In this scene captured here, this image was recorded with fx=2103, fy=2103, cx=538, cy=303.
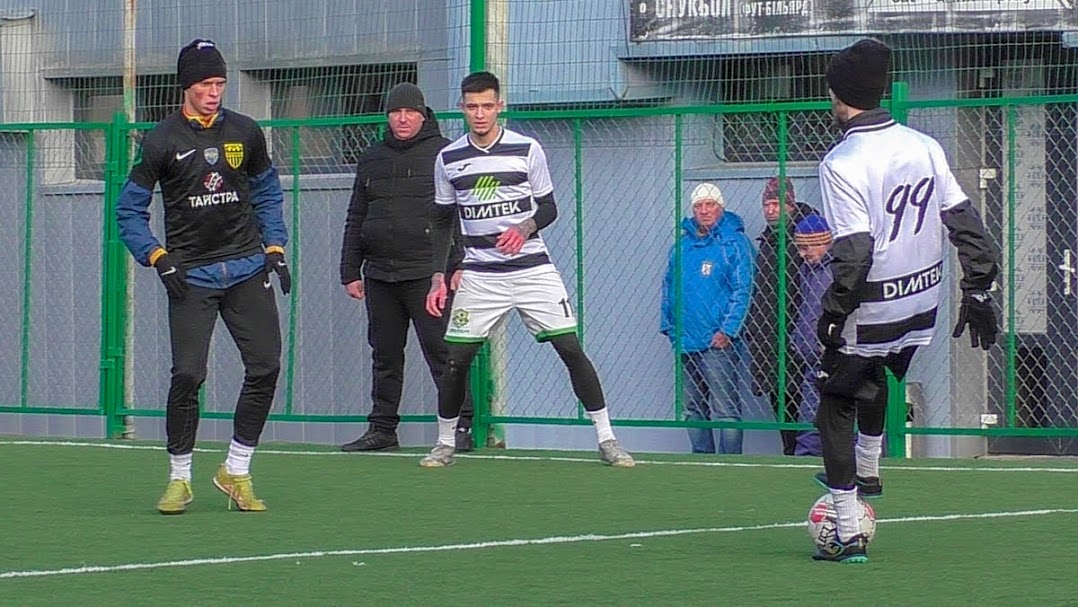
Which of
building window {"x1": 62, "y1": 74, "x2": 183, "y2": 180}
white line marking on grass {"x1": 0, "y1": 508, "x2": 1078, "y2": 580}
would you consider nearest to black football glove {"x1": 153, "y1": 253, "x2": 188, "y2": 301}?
white line marking on grass {"x1": 0, "y1": 508, "x2": 1078, "y2": 580}

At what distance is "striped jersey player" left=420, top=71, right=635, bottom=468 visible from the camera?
1095 cm

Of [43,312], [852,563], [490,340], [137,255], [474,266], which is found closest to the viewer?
[852,563]

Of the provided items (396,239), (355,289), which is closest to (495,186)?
(396,239)

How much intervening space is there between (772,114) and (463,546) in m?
5.45

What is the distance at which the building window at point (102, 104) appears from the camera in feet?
49.5

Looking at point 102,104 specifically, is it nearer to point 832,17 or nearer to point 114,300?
point 114,300

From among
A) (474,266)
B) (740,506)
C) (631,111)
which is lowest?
(740,506)

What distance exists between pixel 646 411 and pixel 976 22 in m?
3.16

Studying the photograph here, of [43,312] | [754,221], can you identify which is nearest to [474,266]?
[754,221]

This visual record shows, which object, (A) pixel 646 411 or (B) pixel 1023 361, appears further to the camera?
(A) pixel 646 411

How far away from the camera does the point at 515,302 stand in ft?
36.5

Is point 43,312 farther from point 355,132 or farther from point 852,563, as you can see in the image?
point 852,563

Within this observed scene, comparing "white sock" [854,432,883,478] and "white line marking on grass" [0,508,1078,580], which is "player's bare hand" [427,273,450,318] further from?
"white sock" [854,432,883,478]

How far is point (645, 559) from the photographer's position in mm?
7508
